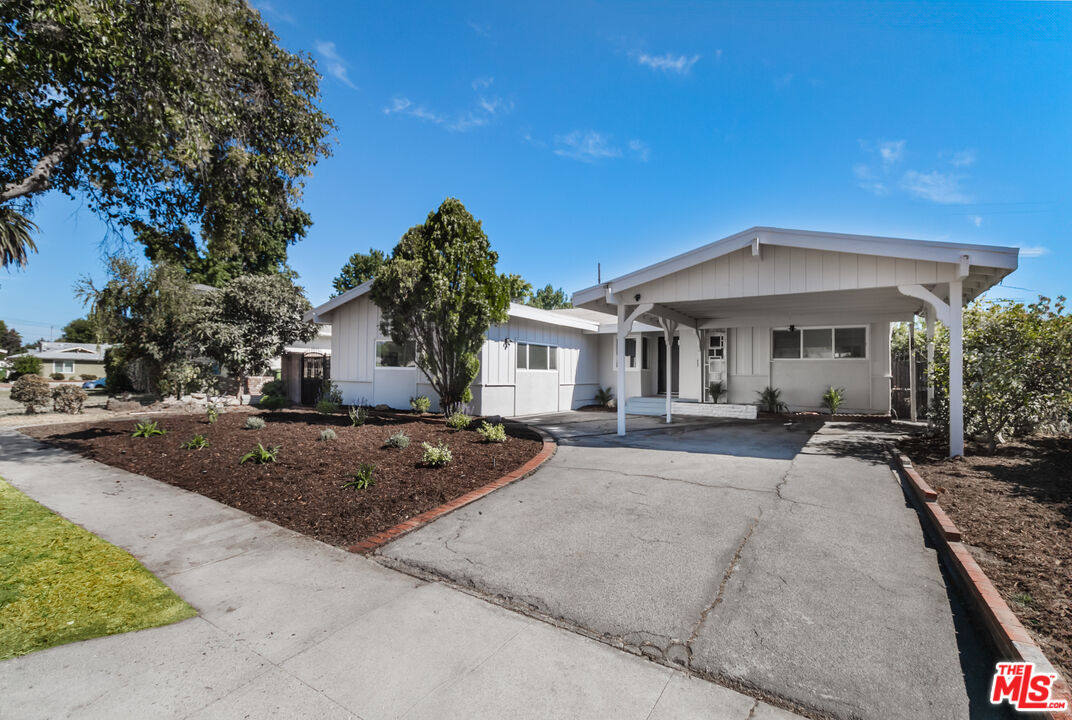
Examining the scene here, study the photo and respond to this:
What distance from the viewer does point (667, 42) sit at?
9523 mm

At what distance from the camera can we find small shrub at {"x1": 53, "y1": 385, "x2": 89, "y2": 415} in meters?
13.0

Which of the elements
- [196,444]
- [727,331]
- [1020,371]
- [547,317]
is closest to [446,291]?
[547,317]

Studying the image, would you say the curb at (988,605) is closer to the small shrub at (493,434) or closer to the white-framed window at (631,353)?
the small shrub at (493,434)

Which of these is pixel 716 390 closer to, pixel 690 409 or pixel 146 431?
pixel 690 409

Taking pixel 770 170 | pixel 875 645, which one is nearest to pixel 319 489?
pixel 875 645

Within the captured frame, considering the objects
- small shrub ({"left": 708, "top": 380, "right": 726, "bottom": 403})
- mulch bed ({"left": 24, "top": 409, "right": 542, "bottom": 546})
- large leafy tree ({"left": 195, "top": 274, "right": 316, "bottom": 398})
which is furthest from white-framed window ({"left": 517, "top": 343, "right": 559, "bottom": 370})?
large leafy tree ({"left": 195, "top": 274, "right": 316, "bottom": 398})

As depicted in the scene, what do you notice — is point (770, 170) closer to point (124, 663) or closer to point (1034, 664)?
point (1034, 664)

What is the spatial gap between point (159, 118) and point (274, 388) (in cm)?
1136

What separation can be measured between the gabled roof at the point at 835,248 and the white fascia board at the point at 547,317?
394 centimetres

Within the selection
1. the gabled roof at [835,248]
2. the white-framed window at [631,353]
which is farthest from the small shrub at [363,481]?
the white-framed window at [631,353]

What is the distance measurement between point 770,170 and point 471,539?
39.4ft

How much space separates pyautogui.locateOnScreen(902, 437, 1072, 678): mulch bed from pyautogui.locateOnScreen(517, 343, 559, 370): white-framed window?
358 inches

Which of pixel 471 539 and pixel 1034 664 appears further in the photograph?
pixel 471 539

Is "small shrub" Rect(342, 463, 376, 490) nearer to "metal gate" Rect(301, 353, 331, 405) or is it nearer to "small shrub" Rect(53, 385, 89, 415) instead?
"metal gate" Rect(301, 353, 331, 405)
